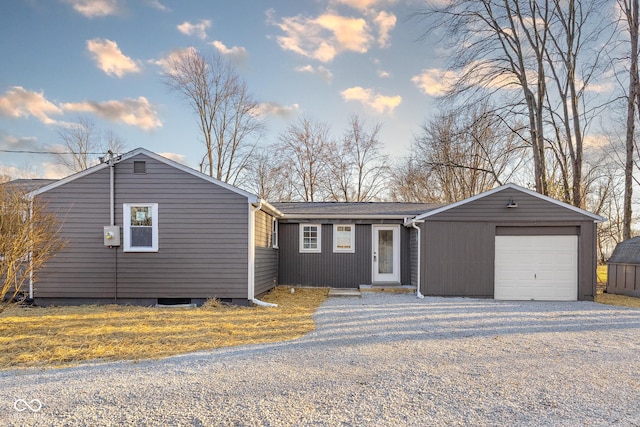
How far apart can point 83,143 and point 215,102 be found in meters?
8.88

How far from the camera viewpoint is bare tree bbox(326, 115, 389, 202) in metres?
26.3

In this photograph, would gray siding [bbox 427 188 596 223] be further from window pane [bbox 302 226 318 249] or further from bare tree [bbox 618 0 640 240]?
bare tree [bbox 618 0 640 240]

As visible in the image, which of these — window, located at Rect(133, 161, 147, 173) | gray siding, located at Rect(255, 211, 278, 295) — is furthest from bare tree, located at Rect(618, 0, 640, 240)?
window, located at Rect(133, 161, 147, 173)

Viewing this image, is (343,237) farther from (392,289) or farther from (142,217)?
(142,217)

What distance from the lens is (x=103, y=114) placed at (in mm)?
19500

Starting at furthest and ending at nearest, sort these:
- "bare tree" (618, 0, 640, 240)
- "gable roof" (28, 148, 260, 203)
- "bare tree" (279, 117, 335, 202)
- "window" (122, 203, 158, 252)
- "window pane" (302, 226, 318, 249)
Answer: "bare tree" (279, 117, 335, 202), "bare tree" (618, 0, 640, 240), "window pane" (302, 226, 318, 249), "window" (122, 203, 158, 252), "gable roof" (28, 148, 260, 203)

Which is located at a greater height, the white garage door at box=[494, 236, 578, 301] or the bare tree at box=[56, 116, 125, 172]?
the bare tree at box=[56, 116, 125, 172]

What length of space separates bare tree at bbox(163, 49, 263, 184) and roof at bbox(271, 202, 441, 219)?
38.3 feet

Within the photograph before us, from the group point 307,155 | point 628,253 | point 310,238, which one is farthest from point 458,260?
point 307,155

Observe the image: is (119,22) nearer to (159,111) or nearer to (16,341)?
(159,111)

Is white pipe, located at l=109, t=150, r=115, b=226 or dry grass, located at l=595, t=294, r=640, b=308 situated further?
dry grass, located at l=595, t=294, r=640, b=308

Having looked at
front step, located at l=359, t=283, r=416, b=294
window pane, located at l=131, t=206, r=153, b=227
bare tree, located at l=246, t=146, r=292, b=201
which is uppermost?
bare tree, located at l=246, t=146, r=292, b=201

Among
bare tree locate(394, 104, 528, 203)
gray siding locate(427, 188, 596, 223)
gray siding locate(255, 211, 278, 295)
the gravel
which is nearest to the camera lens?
the gravel

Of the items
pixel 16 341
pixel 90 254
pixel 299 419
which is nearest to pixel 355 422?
pixel 299 419
